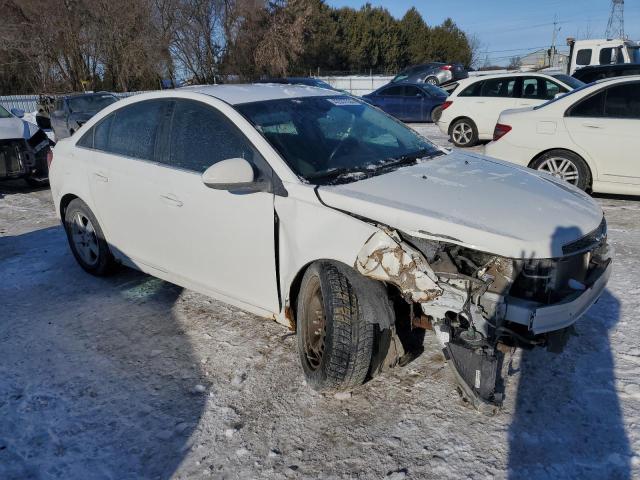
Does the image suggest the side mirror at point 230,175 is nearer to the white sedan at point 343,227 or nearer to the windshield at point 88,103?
the white sedan at point 343,227

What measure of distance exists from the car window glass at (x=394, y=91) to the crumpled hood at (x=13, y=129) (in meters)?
10.5

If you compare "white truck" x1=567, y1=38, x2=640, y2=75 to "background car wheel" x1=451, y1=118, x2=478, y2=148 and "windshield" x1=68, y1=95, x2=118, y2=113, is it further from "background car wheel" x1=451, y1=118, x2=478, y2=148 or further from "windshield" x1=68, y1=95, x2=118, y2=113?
"windshield" x1=68, y1=95, x2=118, y2=113

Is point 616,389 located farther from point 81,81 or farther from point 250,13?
point 250,13

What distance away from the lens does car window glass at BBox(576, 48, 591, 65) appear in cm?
1748

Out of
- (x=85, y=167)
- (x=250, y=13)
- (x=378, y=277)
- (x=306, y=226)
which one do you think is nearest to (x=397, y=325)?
(x=378, y=277)

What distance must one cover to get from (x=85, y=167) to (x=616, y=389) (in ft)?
13.8

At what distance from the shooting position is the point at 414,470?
252 centimetres

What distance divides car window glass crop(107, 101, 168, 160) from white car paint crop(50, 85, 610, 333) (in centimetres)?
8

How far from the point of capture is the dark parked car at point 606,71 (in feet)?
39.9

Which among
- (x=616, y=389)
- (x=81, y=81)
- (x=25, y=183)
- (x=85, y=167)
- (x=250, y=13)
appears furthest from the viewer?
(x=250, y=13)

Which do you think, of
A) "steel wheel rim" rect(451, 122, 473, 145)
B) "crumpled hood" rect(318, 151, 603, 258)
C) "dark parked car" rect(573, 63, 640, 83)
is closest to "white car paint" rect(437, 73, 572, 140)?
"steel wheel rim" rect(451, 122, 473, 145)

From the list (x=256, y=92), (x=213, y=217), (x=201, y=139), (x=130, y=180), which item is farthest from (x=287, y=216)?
(x=130, y=180)

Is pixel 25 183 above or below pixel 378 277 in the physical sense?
below

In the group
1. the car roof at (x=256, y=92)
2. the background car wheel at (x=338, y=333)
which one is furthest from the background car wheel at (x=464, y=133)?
the background car wheel at (x=338, y=333)
